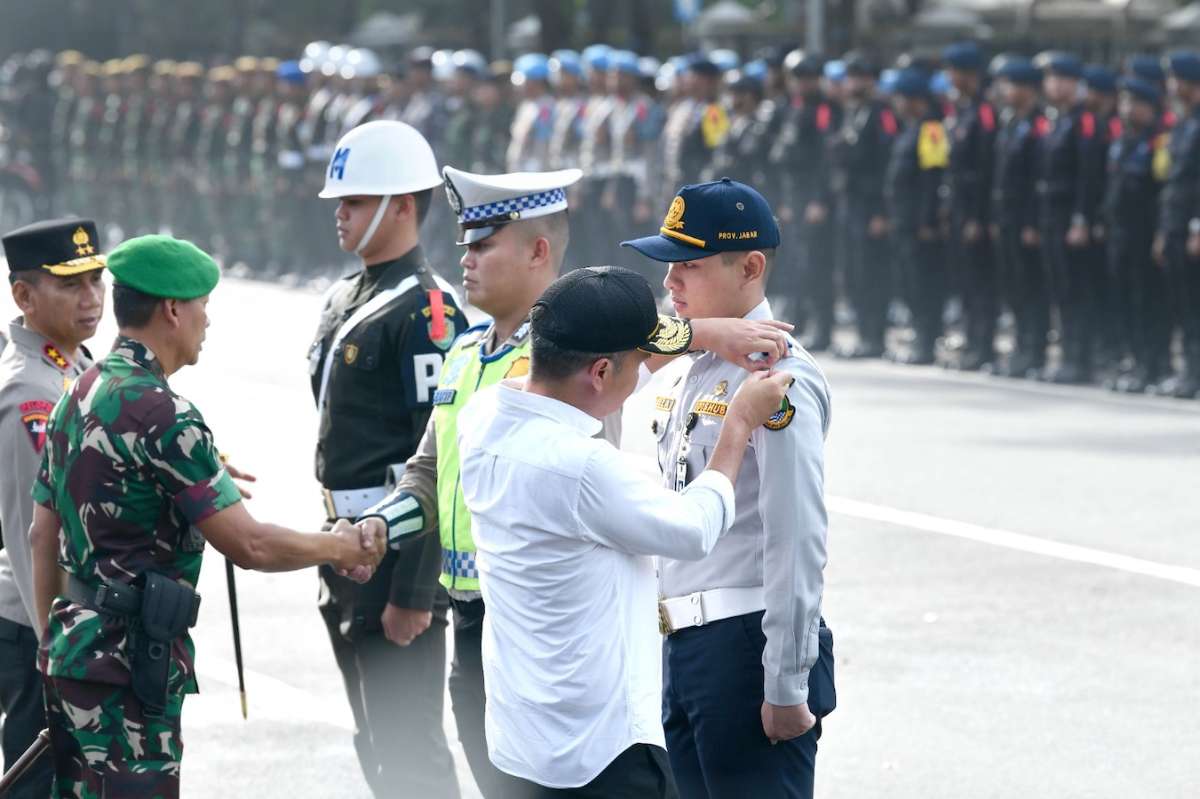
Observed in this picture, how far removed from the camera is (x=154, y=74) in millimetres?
31156

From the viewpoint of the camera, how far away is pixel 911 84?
653 inches

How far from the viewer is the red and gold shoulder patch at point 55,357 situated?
5.58m

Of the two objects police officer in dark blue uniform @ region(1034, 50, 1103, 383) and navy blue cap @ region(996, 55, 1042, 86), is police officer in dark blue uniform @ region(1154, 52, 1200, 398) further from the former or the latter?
navy blue cap @ region(996, 55, 1042, 86)

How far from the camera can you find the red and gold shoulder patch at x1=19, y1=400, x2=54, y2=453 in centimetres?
537

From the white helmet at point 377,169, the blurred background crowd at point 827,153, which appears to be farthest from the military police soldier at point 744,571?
the blurred background crowd at point 827,153

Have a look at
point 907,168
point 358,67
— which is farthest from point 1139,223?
point 358,67

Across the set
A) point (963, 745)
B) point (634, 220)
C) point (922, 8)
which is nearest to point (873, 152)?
point (634, 220)

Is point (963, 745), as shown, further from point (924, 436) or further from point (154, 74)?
point (154, 74)

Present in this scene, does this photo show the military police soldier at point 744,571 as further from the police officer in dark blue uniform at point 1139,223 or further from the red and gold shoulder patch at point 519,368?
the police officer in dark blue uniform at point 1139,223

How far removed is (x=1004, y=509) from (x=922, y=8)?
26.3 metres

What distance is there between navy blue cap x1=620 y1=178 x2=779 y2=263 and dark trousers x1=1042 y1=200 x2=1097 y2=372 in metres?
11.4

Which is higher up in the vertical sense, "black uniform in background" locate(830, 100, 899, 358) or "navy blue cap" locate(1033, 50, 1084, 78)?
"navy blue cap" locate(1033, 50, 1084, 78)

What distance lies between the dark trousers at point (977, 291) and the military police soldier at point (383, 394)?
10.8 metres

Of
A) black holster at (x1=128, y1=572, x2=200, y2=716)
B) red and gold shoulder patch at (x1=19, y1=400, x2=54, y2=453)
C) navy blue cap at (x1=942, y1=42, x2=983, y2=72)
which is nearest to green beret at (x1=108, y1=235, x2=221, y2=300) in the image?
black holster at (x1=128, y1=572, x2=200, y2=716)
